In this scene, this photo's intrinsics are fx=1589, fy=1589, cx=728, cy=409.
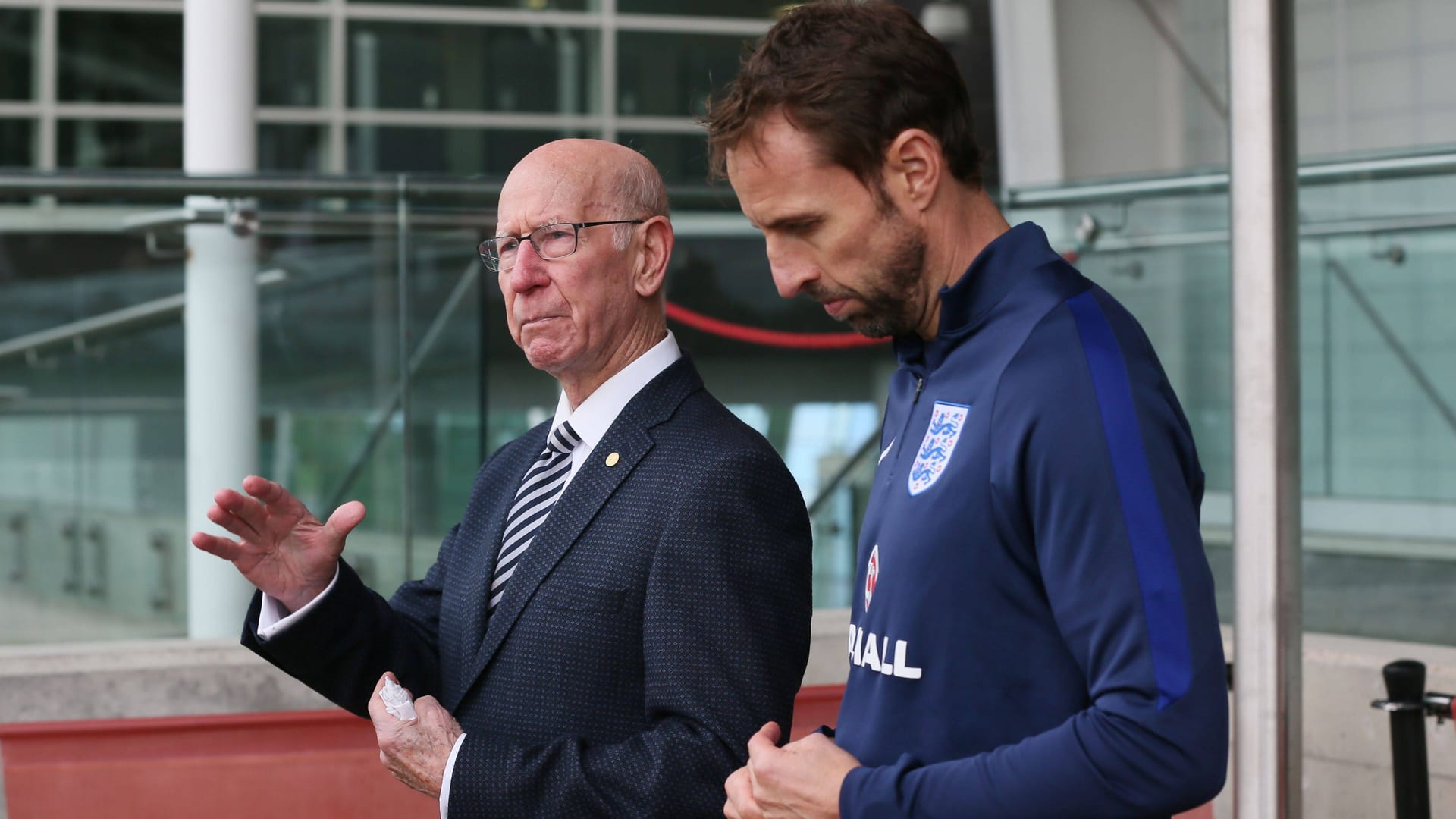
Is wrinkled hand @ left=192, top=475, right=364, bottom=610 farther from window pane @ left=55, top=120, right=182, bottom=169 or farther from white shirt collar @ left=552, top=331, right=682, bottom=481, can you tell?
window pane @ left=55, top=120, right=182, bottom=169

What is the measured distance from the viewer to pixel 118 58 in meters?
9.06

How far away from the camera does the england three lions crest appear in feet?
4.61

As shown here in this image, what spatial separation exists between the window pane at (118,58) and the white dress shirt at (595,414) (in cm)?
762

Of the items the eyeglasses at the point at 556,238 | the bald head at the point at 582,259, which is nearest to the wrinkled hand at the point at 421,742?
the bald head at the point at 582,259

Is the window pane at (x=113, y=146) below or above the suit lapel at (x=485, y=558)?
above

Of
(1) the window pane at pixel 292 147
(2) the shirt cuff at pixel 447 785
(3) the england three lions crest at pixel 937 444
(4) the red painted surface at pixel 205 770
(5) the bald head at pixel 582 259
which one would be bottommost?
(4) the red painted surface at pixel 205 770

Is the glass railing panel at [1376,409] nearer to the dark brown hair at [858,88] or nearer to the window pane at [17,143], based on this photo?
the dark brown hair at [858,88]

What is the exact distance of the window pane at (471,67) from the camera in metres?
9.19

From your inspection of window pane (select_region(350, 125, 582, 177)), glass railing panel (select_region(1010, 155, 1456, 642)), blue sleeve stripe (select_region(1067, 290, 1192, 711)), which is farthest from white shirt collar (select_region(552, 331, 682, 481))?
window pane (select_region(350, 125, 582, 177))

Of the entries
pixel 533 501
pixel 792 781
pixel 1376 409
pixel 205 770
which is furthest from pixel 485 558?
pixel 1376 409

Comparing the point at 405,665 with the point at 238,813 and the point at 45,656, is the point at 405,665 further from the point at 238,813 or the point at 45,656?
the point at 45,656

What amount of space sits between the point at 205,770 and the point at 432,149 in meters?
6.69

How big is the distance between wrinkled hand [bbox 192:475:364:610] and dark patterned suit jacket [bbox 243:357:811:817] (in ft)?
0.14

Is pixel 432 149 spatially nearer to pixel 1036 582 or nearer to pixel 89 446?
pixel 89 446
